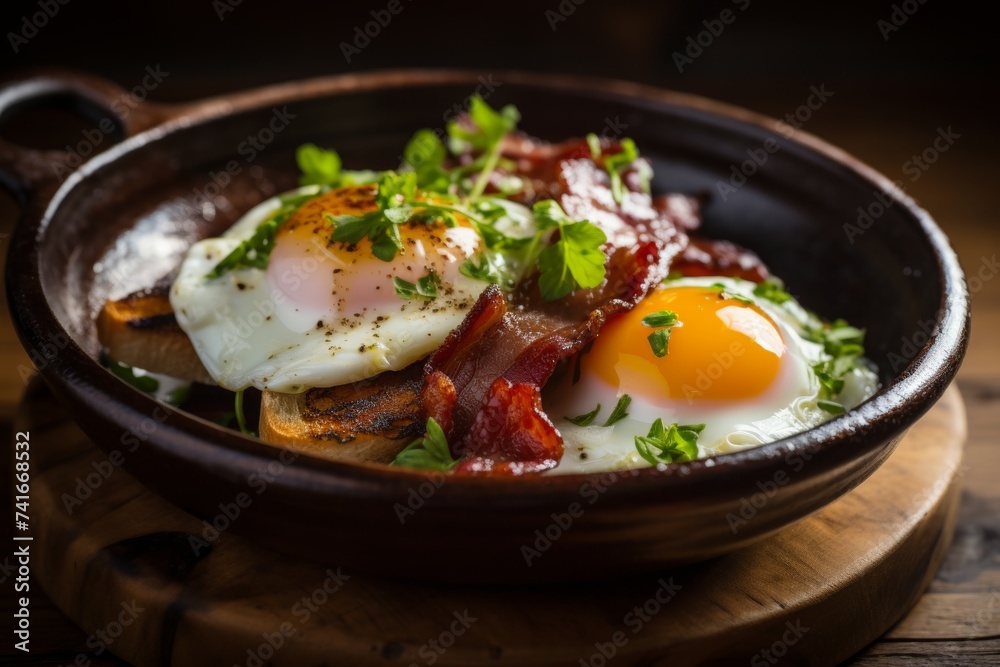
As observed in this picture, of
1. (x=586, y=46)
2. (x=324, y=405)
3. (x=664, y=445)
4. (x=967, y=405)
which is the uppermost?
(x=967, y=405)

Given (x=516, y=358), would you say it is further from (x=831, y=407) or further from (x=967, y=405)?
(x=967, y=405)

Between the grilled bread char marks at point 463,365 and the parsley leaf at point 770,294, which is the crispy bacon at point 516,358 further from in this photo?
the parsley leaf at point 770,294

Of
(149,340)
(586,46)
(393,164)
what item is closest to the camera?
(149,340)

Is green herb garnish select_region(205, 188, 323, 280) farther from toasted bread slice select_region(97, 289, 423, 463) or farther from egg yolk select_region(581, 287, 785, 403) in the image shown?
egg yolk select_region(581, 287, 785, 403)

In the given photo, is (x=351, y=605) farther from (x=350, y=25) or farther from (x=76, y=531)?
(x=350, y=25)

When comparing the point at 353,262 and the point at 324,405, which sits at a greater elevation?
the point at 353,262

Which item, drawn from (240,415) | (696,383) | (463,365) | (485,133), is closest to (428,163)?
(485,133)
